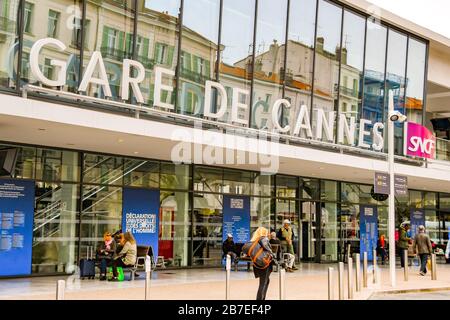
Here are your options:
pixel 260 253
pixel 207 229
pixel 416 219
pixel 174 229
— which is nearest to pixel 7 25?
pixel 260 253

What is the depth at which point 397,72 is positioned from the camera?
26.0m

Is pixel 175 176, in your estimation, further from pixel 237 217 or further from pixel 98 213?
pixel 98 213

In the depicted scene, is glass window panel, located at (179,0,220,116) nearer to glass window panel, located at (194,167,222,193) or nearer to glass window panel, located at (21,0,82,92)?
glass window panel, located at (194,167,222,193)

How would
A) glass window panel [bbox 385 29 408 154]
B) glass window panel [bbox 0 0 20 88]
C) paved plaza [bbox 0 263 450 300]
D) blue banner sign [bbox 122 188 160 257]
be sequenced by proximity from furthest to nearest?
glass window panel [bbox 385 29 408 154] → blue banner sign [bbox 122 188 160 257] → glass window panel [bbox 0 0 20 88] → paved plaza [bbox 0 263 450 300]

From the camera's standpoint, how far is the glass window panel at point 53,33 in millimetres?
15266

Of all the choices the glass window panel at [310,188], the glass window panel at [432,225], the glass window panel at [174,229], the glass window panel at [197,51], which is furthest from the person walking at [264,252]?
the glass window panel at [432,225]

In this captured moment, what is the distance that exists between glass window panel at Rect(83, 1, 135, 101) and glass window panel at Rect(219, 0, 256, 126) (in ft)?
10.9

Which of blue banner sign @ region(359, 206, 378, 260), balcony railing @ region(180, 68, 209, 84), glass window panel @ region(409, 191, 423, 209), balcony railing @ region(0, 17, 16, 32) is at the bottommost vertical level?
blue banner sign @ region(359, 206, 378, 260)

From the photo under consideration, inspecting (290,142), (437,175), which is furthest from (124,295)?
(437,175)

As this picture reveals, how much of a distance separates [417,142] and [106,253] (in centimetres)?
1455

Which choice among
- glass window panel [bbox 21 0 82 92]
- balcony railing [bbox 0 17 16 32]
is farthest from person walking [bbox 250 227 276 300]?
balcony railing [bbox 0 17 16 32]

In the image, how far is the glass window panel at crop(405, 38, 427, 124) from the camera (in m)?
26.7

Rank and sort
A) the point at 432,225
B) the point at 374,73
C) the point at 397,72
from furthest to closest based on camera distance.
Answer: the point at 432,225 → the point at 397,72 → the point at 374,73

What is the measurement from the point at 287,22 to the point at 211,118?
15.6ft
